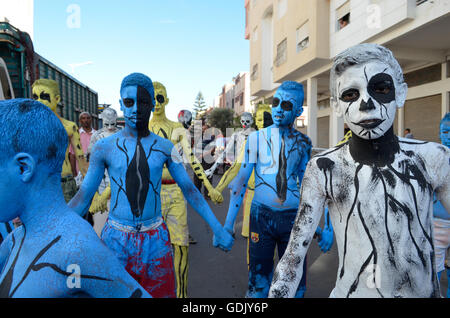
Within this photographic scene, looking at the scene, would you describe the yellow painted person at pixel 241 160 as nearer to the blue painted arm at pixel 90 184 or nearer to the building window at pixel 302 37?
the blue painted arm at pixel 90 184

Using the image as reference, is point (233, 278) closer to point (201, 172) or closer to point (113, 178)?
point (201, 172)

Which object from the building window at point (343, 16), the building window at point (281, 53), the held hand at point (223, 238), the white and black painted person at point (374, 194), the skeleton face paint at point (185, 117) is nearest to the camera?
→ the white and black painted person at point (374, 194)

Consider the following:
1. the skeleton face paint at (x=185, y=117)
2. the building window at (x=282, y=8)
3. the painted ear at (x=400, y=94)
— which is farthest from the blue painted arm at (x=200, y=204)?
the building window at (x=282, y=8)

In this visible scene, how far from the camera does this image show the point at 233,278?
4.06 m

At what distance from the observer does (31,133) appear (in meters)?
1.04

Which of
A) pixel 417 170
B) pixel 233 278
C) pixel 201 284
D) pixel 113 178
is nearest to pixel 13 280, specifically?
pixel 113 178

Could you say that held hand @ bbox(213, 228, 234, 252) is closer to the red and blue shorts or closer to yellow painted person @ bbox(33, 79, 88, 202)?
the red and blue shorts

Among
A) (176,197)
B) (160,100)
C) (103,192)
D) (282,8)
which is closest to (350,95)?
(103,192)

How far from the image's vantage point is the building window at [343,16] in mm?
13445

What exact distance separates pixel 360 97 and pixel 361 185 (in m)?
0.40

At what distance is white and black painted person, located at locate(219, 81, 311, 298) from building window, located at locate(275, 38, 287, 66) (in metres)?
17.0

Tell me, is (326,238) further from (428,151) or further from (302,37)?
(302,37)

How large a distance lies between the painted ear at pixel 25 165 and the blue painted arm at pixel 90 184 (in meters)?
1.12
